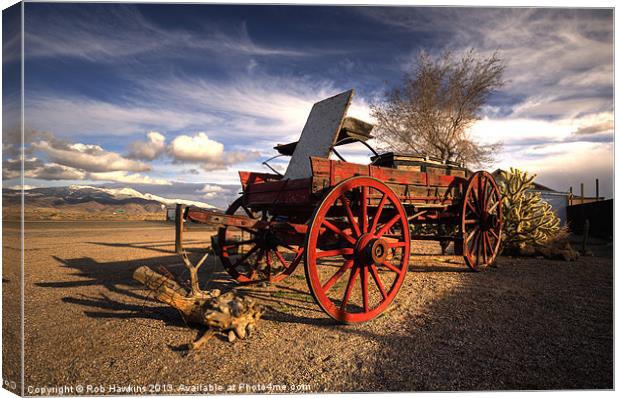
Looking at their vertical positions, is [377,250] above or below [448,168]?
below

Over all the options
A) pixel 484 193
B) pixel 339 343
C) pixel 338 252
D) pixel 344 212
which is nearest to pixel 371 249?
pixel 338 252

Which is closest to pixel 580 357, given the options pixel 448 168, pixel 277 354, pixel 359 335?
pixel 359 335

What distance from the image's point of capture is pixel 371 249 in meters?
3.83

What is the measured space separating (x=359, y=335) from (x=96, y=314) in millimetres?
3129

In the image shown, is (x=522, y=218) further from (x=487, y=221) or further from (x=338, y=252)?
(x=338, y=252)

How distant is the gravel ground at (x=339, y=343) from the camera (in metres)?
2.70

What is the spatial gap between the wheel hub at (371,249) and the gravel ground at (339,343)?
2.32 ft

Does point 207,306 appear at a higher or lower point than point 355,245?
lower

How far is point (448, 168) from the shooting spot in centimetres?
629

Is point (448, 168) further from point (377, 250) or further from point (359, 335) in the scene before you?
point (359, 335)

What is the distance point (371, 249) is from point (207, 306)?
1.80 metres

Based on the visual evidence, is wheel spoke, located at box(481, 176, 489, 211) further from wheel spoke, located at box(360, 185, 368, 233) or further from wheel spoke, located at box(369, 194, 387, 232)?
wheel spoke, located at box(360, 185, 368, 233)

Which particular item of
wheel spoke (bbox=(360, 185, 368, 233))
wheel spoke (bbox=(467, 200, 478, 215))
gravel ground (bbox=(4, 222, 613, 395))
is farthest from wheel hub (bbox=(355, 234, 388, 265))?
wheel spoke (bbox=(467, 200, 478, 215))

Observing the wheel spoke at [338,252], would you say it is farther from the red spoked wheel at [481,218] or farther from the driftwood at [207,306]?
the red spoked wheel at [481,218]
